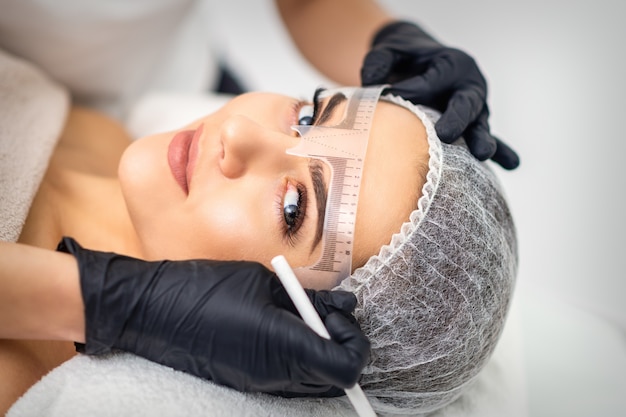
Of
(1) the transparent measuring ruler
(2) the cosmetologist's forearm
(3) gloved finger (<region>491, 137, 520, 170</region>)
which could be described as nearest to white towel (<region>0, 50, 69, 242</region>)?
(2) the cosmetologist's forearm

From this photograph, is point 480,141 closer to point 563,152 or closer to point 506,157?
point 506,157

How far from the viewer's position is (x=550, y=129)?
1.97 m

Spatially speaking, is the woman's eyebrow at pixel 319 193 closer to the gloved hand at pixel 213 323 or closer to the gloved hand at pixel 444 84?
the gloved hand at pixel 213 323

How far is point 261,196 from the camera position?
104 cm

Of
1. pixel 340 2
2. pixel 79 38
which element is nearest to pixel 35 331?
pixel 79 38

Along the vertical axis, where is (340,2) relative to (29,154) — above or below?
above

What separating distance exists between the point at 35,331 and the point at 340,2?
1.42 m

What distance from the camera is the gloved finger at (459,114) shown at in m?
1.13

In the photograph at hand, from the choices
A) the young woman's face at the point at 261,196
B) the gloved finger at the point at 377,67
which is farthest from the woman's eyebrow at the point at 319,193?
the gloved finger at the point at 377,67

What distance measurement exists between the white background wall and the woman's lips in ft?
3.52

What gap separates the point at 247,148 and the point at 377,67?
543 mm

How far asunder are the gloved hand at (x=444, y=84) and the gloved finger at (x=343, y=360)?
1.49 feet

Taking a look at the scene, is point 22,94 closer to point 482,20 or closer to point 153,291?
point 153,291

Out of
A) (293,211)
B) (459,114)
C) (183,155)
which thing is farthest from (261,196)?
(459,114)
